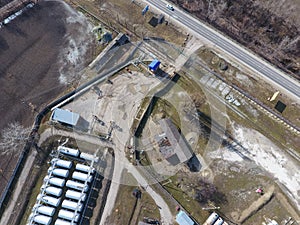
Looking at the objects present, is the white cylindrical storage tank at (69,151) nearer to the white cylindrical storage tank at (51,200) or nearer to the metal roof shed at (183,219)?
the white cylindrical storage tank at (51,200)

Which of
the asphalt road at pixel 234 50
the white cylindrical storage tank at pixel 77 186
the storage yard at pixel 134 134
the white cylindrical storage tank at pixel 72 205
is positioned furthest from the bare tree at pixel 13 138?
the asphalt road at pixel 234 50

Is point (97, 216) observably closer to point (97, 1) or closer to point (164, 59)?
point (164, 59)

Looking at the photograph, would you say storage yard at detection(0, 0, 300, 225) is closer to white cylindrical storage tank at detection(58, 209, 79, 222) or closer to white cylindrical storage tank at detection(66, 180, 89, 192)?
white cylindrical storage tank at detection(66, 180, 89, 192)

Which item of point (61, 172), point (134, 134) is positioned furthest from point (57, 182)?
point (134, 134)

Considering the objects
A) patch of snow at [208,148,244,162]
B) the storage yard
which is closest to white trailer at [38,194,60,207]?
the storage yard

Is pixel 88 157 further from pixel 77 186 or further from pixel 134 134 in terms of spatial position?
pixel 134 134
